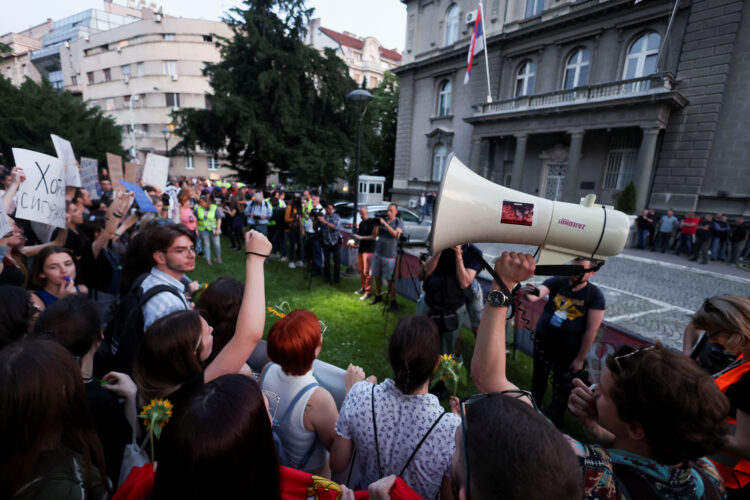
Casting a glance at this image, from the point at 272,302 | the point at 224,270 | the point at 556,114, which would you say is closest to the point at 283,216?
the point at 224,270

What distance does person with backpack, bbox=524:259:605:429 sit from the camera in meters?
2.86

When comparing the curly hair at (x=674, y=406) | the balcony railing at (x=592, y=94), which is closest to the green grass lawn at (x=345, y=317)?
the curly hair at (x=674, y=406)

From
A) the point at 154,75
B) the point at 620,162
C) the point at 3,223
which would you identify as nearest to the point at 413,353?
the point at 3,223

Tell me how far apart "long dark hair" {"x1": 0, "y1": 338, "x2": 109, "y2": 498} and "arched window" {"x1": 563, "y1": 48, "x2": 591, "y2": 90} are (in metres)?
20.4

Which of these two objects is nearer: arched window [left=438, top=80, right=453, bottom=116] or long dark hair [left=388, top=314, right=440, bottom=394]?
long dark hair [left=388, top=314, right=440, bottom=394]

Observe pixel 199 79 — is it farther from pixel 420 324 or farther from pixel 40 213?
pixel 420 324

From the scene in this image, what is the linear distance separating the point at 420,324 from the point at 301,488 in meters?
0.85

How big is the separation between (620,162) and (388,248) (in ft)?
47.6

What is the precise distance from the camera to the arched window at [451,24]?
21.2 metres

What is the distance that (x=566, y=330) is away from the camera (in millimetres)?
2930

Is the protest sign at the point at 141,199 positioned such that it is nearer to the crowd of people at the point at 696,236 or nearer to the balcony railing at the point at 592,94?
the crowd of people at the point at 696,236

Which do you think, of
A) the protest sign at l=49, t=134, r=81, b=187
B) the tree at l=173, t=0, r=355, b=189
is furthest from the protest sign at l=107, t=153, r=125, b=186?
the tree at l=173, t=0, r=355, b=189

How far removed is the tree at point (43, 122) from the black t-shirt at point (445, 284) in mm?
20974

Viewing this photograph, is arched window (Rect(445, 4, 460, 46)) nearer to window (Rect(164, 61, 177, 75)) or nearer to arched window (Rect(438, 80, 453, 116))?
arched window (Rect(438, 80, 453, 116))
